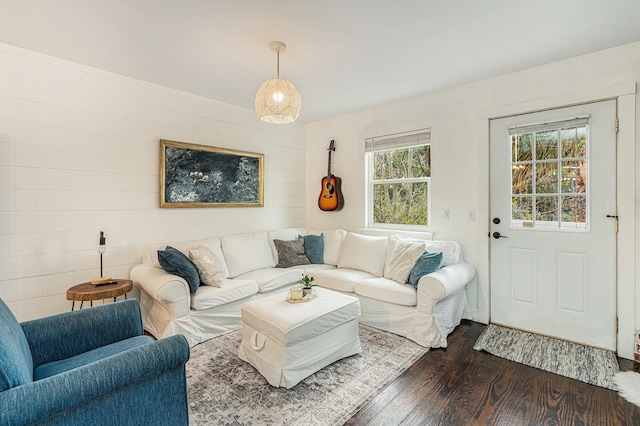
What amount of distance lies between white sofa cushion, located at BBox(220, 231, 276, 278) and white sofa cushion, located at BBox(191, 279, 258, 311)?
29cm

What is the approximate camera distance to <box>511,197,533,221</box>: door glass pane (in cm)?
296

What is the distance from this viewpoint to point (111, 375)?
46.8 inches

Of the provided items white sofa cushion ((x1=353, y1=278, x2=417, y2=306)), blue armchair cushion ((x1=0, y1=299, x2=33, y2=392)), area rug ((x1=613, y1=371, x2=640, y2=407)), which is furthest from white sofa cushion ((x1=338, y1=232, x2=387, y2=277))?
blue armchair cushion ((x1=0, y1=299, x2=33, y2=392))

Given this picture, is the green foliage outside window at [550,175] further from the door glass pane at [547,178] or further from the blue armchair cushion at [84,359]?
the blue armchair cushion at [84,359]

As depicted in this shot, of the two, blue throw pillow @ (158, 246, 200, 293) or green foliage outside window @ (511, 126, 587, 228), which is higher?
green foliage outside window @ (511, 126, 587, 228)

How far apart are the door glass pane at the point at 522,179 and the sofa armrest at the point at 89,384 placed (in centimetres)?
313

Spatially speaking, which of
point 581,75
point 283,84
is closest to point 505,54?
point 581,75

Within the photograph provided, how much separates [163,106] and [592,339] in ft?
15.1

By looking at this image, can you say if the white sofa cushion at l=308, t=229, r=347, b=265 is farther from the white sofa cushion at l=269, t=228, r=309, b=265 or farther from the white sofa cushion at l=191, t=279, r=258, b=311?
the white sofa cushion at l=191, t=279, r=258, b=311

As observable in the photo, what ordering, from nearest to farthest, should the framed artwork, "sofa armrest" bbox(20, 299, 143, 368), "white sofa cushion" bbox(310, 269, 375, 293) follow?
"sofa armrest" bbox(20, 299, 143, 368) < "white sofa cushion" bbox(310, 269, 375, 293) < the framed artwork

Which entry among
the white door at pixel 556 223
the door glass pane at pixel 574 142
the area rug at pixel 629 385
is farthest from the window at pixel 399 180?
the area rug at pixel 629 385

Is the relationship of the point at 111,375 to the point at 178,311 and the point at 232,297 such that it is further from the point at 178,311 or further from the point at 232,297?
the point at 232,297

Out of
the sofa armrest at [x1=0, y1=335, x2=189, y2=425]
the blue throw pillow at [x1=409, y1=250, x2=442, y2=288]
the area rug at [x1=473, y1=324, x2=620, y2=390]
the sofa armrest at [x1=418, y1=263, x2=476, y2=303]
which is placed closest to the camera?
the sofa armrest at [x1=0, y1=335, x2=189, y2=425]

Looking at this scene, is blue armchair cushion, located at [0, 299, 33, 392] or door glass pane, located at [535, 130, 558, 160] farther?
door glass pane, located at [535, 130, 558, 160]
